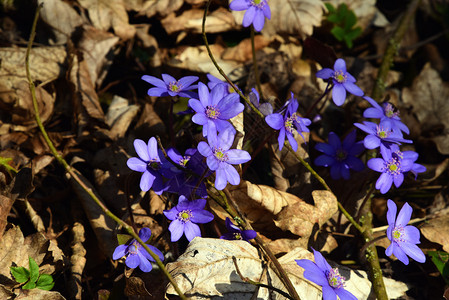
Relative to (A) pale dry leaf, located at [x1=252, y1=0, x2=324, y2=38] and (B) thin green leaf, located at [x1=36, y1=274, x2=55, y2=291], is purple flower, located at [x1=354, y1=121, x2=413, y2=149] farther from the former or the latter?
(B) thin green leaf, located at [x1=36, y1=274, x2=55, y2=291]

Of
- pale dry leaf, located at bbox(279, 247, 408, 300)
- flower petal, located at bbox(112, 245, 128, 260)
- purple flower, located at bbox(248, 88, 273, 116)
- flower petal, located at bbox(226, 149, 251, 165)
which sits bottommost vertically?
pale dry leaf, located at bbox(279, 247, 408, 300)

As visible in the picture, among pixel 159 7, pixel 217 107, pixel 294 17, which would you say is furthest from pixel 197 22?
pixel 217 107

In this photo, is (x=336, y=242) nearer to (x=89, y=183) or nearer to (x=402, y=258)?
(x=402, y=258)

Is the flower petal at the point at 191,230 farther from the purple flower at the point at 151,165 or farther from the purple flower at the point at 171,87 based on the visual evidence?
the purple flower at the point at 171,87

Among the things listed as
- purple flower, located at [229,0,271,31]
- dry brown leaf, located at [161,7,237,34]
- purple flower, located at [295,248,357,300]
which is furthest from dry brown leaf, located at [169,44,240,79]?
Answer: purple flower, located at [295,248,357,300]

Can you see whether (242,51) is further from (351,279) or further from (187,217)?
(351,279)

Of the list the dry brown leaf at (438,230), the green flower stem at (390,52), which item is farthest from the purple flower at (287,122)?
the green flower stem at (390,52)

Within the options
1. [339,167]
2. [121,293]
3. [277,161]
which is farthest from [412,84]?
[121,293]
